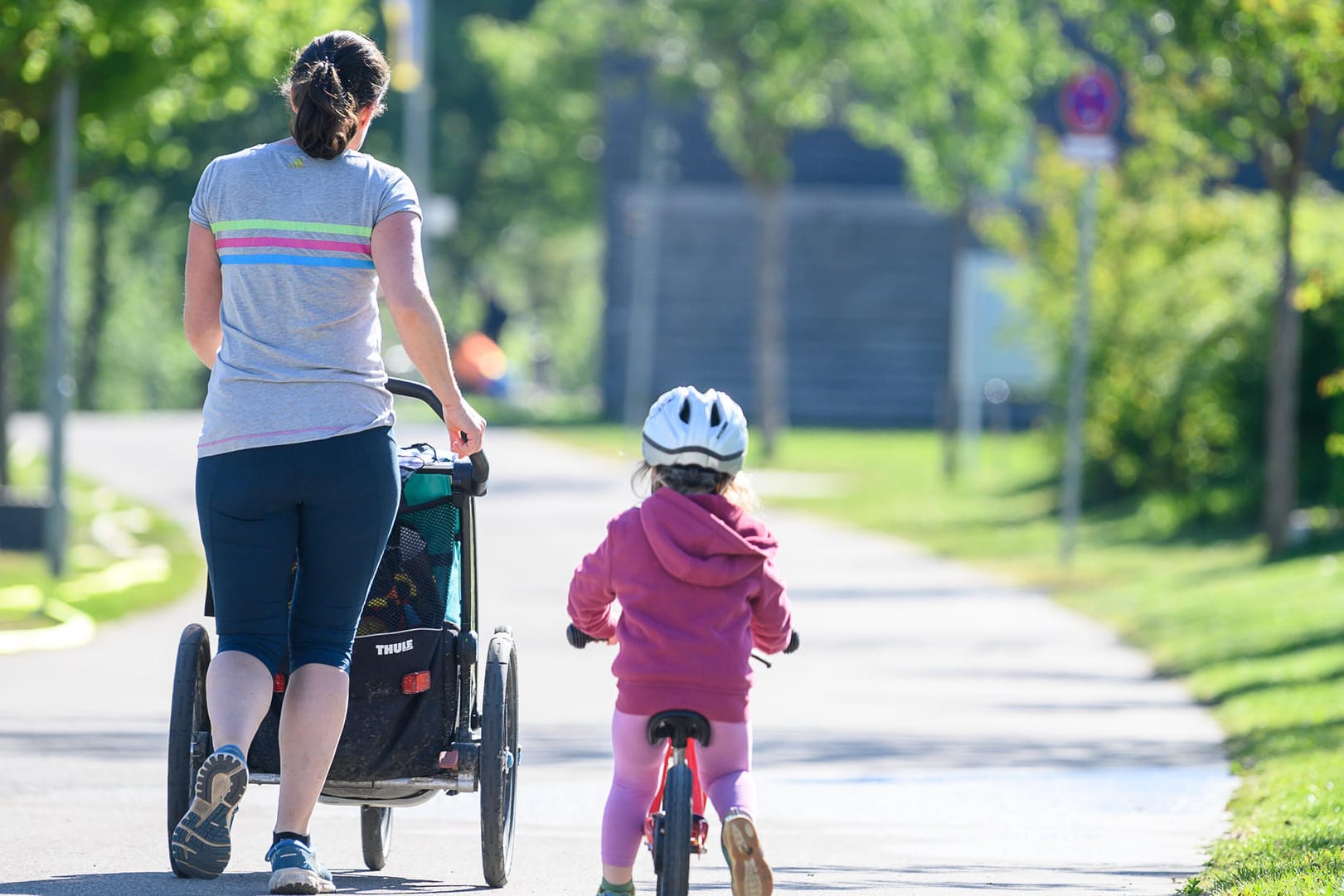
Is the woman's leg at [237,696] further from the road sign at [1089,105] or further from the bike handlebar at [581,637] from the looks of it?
the road sign at [1089,105]

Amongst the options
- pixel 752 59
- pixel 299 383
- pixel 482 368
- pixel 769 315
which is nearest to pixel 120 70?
pixel 299 383

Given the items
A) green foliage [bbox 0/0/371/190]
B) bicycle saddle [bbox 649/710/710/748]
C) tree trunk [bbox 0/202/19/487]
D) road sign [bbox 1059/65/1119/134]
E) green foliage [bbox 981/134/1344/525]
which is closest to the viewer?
bicycle saddle [bbox 649/710/710/748]

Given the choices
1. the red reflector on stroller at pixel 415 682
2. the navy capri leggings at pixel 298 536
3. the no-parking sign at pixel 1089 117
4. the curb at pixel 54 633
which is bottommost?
the curb at pixel 54 633

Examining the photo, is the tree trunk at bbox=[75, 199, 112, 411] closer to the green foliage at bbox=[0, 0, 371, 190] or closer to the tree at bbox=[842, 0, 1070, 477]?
the tree at bbox=[842, 0, 1070, 477]

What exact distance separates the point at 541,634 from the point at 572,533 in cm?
682

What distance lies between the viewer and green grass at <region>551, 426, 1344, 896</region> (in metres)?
7.05

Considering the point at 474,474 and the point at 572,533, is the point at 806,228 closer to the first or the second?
the point at 572,533

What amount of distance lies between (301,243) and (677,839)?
1.58m

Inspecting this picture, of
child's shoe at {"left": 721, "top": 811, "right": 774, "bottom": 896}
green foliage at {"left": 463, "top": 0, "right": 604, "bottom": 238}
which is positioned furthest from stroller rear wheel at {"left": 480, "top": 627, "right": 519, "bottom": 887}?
green foliage at {"left": 463, "top": 0, "right": 604, "bottom": 238}

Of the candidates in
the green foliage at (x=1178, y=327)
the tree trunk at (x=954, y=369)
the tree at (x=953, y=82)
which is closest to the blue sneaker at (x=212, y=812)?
the green foliage at (x=1178, y=327)

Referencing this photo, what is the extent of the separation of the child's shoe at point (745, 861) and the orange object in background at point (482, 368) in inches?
1959

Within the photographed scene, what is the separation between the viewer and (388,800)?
20.1ft

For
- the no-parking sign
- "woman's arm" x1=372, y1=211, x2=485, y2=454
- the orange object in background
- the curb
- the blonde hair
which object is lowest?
the orange object in background

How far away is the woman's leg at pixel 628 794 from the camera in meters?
5.32
